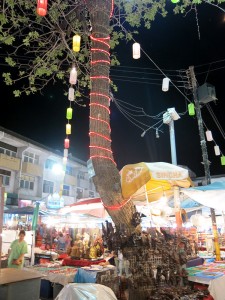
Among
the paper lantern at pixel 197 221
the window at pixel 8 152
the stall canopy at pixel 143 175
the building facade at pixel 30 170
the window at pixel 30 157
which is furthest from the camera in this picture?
the window at pixel 30 157

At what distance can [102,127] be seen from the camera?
6.08 metres

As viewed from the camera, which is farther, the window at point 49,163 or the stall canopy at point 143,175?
the window at point 49,163

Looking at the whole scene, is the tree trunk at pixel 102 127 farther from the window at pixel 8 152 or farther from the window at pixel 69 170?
the window at pixel 69 170

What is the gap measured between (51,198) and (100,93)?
21131mm

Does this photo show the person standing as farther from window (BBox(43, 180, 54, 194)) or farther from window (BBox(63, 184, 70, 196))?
window (BBox(63, 184, 70, 196))

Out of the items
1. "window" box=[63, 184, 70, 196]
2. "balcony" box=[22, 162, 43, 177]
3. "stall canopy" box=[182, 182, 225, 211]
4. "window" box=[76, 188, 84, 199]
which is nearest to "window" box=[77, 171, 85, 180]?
"window" box=[76, 188, 84, 199]

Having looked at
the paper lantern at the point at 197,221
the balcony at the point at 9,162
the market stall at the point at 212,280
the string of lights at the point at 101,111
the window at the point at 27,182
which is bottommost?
the market stall at the point at 212,280

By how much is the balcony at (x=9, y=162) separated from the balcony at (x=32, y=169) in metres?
1.35

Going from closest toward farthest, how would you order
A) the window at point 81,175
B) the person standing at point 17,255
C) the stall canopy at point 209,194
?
1. the stall canopy at point 209,194
2. the person standing at point 17,255
3. the window at point 81,175

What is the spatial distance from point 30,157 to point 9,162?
15.0 feet

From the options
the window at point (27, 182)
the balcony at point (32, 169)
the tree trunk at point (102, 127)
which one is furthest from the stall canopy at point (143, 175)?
the window at point (27, 182)

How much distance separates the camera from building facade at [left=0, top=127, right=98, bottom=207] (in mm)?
30916

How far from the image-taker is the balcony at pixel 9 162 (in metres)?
29.9

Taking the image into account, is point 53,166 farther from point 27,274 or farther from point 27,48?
point 27,274
